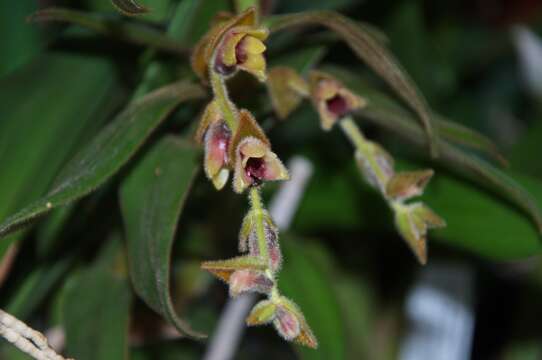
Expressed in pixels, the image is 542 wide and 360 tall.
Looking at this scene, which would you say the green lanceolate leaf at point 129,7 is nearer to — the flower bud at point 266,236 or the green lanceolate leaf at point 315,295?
the flower bud at point 266,236

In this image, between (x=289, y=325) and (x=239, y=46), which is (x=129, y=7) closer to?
(x=239, y=46)

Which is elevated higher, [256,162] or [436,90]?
[256,162]

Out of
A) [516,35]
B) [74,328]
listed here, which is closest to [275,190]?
[74,328]

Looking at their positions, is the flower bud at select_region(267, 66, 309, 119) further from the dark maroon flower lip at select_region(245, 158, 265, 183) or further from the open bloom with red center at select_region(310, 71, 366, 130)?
the dark maroon flower lip at select_region(245, 158, 265, 183)

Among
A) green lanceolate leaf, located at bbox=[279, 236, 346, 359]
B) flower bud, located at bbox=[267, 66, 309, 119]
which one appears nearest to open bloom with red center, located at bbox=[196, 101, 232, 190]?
flower bud, located at bbox=[267, 66, 309, 119]

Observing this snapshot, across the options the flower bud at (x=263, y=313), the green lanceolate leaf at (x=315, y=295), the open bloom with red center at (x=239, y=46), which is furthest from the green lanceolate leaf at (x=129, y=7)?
the green lanceolate leaf at (x=315, y=295)

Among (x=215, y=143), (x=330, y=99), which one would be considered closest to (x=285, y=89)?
(x=330, y=99)

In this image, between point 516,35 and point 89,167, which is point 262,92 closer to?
point 89,167
